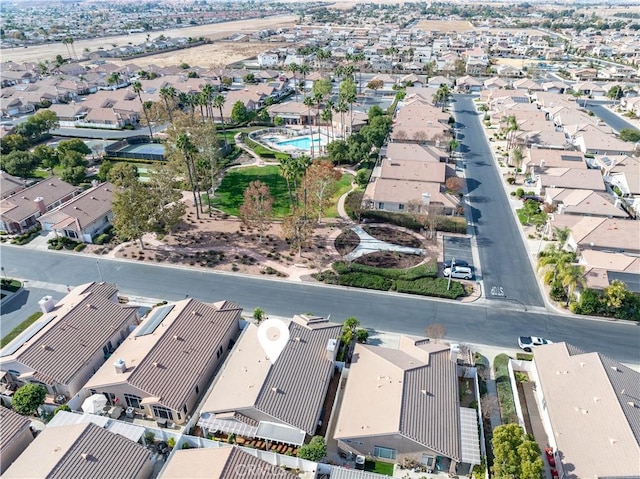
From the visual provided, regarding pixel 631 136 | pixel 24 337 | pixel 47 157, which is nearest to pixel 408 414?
pixel 24 337

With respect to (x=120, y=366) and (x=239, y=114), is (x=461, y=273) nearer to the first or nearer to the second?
(x=120, y=366)

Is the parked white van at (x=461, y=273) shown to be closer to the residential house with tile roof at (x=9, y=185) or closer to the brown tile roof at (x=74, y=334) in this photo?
the brown tile roof at (x=74, y=334)

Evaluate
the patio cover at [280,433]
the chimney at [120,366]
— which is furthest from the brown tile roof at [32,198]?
the patio cover at [280,433]

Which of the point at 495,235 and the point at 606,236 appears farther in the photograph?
the point at 495,235

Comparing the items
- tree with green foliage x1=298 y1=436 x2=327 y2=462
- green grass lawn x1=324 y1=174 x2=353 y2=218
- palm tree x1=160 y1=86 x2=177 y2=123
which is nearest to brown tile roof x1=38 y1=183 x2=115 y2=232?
palm tree x1=160 y1=86 x2=177 y2=123

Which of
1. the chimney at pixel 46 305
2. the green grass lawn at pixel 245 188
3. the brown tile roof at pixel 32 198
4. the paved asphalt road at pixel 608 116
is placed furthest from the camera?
the paved asphalt road at pixel 608 116
